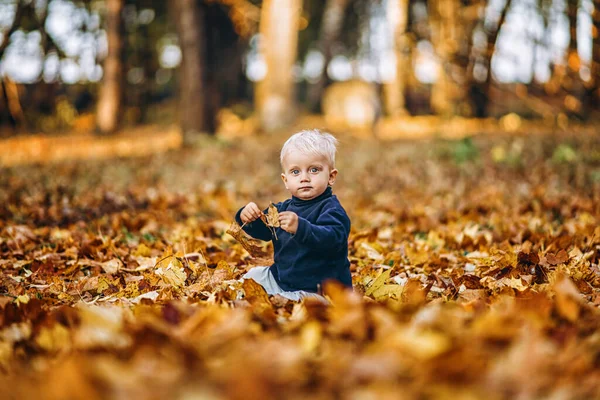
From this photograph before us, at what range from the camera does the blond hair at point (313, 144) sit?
2.69m

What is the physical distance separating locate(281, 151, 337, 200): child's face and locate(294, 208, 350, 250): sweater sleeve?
0.47 feet

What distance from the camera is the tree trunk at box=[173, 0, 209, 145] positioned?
11.7m

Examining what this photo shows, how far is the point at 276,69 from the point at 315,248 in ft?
37.1

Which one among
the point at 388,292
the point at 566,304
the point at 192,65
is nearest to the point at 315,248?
the point at 388,292

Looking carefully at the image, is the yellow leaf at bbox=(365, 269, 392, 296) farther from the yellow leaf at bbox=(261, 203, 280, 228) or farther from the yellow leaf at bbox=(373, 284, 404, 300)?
the yellow leaf at bbox=(261, 203, 280, 228)

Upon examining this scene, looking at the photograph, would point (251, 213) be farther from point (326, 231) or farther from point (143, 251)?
point (143, 251)

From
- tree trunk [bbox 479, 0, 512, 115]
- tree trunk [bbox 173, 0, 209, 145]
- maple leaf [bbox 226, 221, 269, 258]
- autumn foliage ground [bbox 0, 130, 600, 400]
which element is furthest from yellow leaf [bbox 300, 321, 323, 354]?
tree trunk [bbox 479, 0, 512, 115]

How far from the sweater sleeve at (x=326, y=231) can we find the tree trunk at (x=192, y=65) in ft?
30.1

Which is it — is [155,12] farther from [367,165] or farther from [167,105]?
[367,165]

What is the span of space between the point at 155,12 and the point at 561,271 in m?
22.0

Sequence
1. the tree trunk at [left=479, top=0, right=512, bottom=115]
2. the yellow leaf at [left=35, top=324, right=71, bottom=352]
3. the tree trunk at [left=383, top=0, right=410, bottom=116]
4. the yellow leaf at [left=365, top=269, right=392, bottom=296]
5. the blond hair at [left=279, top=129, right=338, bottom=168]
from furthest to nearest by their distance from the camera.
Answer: the tree trunk at [left=383, top=0, right=410, bottom=116], the tree trunk at [left=479, top=0, right=512, bottom=115], the yellow leaf at [left=365, top=269, right=392, bottom=296], the blond hair at [left=279, top=129, right=338, bottom=168], the yellow leaf at [left=35, top=324, right=71, bottom=352]

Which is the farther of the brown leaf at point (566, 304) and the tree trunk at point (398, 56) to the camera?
the tree trunk at point (398, 56)

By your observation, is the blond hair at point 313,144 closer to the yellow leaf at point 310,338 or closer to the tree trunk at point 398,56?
the yellow leaf at point 310,338

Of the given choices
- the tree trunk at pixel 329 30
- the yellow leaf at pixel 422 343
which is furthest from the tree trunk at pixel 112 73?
the yellow leaf at pixel 422 343
